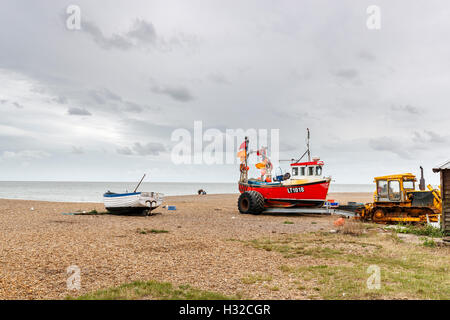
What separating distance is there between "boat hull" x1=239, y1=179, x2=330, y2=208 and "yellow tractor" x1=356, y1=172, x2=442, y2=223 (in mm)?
4027

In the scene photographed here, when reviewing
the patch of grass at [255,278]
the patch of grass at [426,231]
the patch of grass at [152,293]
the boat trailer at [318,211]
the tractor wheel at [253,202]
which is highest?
→ the tractor wheel at [253,202]

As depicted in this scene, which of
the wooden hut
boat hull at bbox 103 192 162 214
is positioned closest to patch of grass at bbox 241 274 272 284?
the wooden hut

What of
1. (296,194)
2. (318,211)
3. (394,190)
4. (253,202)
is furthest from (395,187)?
(253,202)

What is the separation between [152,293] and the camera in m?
6.72

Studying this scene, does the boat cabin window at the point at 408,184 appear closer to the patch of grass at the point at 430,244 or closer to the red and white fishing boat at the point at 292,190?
the red and white fishing boat at the point at 292,190

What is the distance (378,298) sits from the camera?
21.1 feet

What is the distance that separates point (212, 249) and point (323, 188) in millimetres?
14367

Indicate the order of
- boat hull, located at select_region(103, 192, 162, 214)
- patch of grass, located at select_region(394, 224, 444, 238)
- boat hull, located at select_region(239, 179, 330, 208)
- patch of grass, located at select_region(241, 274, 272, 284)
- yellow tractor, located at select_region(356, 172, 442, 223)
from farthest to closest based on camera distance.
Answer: boat hull, located at select_region(239, 179, 330, 208), boat hull, located at select_region(103, 192, 162, 214), yellow tractor, located at select_region(356, 172, 442, 223), patch of grass, located at select_region(394, 224, 444, 238), patch of grass, located at select_region(241, 274, 272, 284)

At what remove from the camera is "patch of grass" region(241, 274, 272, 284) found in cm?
770

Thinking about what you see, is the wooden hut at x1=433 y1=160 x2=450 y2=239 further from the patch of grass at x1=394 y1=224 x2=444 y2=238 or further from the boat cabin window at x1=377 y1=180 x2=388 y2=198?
the boat cabin window at x1=377 y1=180 x2=388 y2=198

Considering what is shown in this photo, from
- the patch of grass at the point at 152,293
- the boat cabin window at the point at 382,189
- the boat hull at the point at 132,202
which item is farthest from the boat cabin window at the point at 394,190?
the patch of grass at the point at 152,293

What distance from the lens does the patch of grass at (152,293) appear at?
646 centimetres
